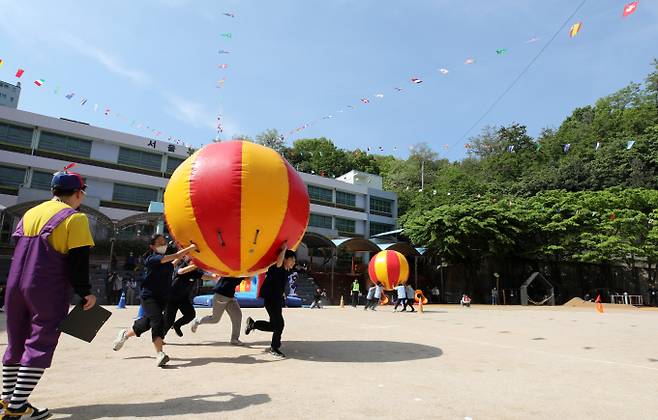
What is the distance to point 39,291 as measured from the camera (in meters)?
3.19

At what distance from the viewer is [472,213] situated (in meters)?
30.3

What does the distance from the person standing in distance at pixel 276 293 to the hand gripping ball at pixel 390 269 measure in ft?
43.6

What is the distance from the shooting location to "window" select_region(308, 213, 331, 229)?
4056 cm

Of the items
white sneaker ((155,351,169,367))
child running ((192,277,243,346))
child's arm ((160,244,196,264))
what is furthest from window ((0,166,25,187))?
white sneaker ((155,351,169,367))

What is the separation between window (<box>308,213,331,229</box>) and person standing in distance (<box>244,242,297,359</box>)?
33.9 metres

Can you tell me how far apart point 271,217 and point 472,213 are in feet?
88.7

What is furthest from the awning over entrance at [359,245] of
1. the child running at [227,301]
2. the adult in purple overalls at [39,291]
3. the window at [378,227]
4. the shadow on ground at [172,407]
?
the adult in purple overalls at [39,291]

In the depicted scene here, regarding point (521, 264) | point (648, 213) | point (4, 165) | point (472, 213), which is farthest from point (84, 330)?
point (648, 213)

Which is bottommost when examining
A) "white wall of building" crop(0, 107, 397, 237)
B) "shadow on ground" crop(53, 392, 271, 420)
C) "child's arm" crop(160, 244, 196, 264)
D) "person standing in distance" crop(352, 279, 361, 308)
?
"shadow on ground" crop(53, 392, 271, 420)

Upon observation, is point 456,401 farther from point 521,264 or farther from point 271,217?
point 521,264

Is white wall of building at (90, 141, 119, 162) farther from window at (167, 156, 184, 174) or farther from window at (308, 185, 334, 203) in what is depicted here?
window at (308, 185, 334, 203)

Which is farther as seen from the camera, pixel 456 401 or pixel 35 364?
pixel 456 401

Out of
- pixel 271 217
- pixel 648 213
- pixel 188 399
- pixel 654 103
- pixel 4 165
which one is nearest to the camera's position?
pixel 188 399

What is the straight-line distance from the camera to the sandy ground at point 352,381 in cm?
344
